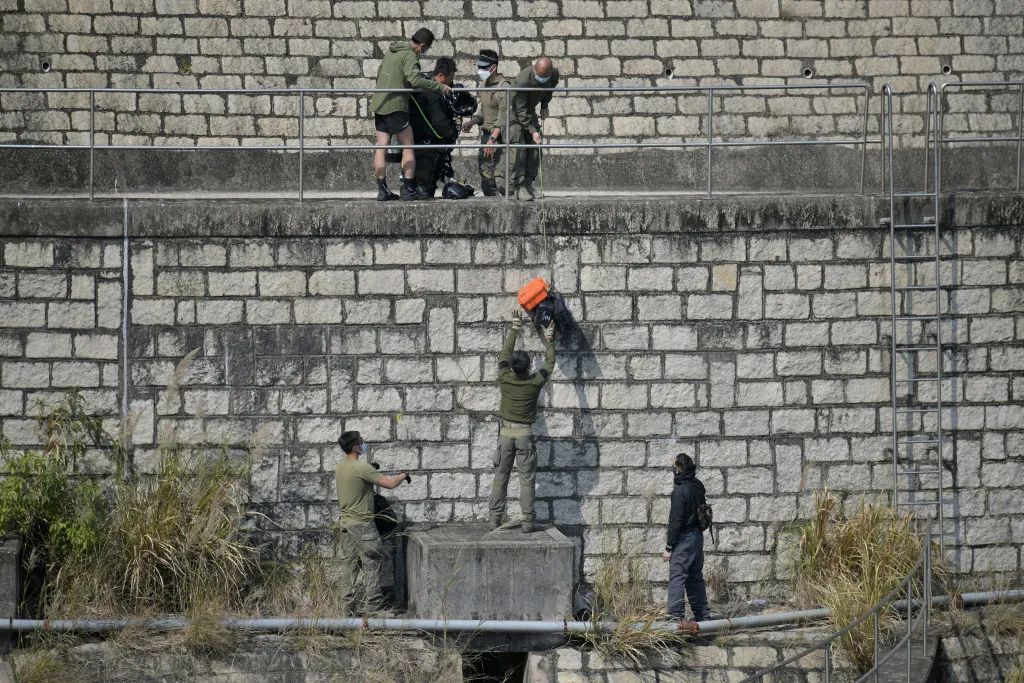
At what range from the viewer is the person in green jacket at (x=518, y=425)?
10.8 metres

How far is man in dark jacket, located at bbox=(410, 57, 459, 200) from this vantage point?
39.4 feet

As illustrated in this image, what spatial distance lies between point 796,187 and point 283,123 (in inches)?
208

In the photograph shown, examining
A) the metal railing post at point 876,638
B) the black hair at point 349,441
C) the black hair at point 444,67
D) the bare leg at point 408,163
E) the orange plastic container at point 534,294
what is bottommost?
the metal railing post at point 876,638

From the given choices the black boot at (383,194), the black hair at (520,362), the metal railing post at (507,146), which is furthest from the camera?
the black boot at (383,194)

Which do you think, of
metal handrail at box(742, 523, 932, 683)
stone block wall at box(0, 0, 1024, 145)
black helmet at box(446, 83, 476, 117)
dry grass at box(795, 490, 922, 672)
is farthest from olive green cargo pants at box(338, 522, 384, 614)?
stone block wall at box(0, 0, 1024, 145)

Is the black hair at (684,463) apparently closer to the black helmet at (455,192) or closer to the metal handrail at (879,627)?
the metal handrail at (879,627)

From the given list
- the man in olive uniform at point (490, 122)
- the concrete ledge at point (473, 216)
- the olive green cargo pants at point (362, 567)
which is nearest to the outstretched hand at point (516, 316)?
the concrete ledge at point (473, 216)

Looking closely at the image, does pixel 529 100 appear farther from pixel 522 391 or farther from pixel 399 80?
pixel 522 391

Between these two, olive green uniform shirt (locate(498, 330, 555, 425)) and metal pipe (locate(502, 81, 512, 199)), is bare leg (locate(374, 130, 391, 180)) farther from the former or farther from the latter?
olive green uniform shirt (locate(498, 330, 555, 425))

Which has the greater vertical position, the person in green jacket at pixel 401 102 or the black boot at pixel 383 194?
the person in green jacket at pixel 401 102

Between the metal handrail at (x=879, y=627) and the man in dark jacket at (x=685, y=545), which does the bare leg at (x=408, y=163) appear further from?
the metal handrail at (x=879, y=627)

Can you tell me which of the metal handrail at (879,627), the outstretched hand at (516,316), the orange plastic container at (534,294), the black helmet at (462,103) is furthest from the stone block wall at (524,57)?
the metal handrail at (879,627)

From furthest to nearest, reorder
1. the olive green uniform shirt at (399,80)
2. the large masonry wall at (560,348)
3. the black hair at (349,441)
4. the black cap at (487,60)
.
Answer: the black cap at (487,60)
the olive green uniform shirt at (399,80)
the large masonry wall at (560,348)
the black hair at (349,441)

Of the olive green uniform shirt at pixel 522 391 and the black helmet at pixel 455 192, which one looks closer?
the olive green uniform shirt at pixel 522 391
